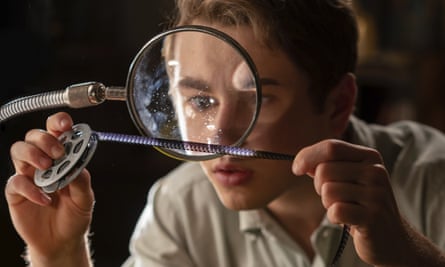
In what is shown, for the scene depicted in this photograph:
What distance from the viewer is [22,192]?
0.78 meters

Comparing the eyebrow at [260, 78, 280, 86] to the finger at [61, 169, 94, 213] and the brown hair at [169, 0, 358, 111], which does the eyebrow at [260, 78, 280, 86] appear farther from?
the finger at [61, 169, 94, 213]

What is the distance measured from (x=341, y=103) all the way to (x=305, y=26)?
18 centimetres

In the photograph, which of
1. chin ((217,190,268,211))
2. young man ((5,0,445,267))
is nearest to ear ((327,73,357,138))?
young man ((5,0,445,267))

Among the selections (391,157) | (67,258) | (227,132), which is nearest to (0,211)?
(67,258)

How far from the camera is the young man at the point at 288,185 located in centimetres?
67

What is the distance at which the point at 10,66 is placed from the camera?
0.88m

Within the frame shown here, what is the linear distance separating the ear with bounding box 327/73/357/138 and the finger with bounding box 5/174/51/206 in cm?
38

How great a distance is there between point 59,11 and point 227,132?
453 mm

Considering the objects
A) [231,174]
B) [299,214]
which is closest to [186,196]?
[299,214]

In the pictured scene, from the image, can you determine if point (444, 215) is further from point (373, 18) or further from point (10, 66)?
point (373, 18)

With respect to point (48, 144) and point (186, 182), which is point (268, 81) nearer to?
point (48, 144)

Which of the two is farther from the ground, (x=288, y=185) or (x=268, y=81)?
(x=268, y=81)

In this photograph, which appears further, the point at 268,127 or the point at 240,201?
the point at 240,201

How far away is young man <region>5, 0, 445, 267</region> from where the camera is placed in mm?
665
